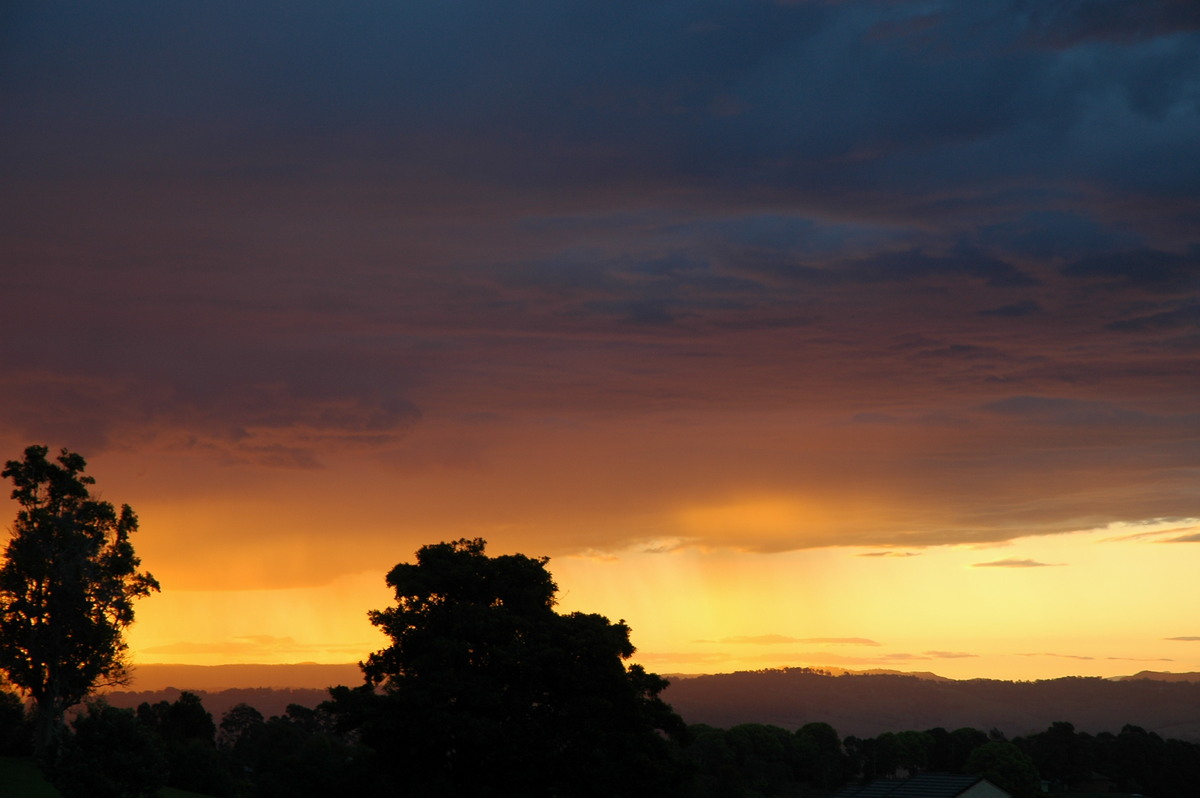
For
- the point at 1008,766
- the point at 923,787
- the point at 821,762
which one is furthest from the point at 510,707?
the point at 821,762

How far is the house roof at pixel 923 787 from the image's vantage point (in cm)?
6184

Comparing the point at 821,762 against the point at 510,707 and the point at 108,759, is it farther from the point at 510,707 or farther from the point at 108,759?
the point at 108,759

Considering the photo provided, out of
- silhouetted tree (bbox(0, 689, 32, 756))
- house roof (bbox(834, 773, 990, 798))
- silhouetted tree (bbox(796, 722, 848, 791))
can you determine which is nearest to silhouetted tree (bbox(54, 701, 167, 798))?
silhouetted tree (bbox(0, 689, 32, 756))

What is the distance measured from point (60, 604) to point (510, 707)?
31696 mm

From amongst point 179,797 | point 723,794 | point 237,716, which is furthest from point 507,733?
point 237,716

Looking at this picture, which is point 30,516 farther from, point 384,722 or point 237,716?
point 237,716

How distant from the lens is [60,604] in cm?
6812

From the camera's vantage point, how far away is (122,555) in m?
70.2

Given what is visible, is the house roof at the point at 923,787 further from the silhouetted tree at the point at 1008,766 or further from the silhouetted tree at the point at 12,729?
the silhouetted tree at the point at 1008,766

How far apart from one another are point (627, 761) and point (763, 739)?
107418 millimetres

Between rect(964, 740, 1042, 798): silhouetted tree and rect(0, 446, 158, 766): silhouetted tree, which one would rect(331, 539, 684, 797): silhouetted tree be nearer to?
rect(0, 446, 158, 766): silhouetted tree

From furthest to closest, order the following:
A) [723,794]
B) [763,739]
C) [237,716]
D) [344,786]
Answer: [763,739] → [237,716] → [723,794] → [344,786]

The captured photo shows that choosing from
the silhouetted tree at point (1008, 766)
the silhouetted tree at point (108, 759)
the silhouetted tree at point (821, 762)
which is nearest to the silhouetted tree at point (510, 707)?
the silhouetted tree at point (108, 759)

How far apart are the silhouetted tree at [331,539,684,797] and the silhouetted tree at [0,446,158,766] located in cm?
2086
